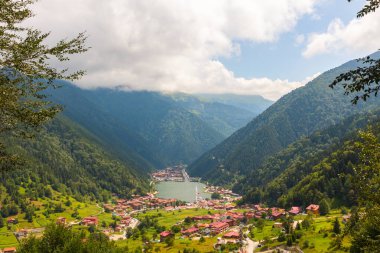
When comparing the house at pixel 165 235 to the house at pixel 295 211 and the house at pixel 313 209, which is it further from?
the house at pixel 313 209

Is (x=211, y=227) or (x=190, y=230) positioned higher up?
(x=190, y=230)

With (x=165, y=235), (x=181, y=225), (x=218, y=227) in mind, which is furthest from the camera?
(x=181, y=225)

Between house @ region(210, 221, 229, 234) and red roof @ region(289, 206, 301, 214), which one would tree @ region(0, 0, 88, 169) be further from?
red roof @ region(289, 206, 301, 214)

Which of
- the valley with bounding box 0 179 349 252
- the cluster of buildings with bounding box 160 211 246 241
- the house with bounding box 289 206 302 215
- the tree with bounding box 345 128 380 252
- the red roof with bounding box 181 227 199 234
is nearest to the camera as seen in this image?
the tree with bounding box 345 128 380 252

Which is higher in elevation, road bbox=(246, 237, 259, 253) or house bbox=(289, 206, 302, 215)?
house bbox=(289, 206, 302, 215)

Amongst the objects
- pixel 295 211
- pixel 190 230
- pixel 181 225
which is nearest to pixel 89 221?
pixel 181 225

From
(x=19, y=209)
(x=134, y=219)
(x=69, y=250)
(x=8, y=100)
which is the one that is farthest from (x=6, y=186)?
(x=8, y=100)

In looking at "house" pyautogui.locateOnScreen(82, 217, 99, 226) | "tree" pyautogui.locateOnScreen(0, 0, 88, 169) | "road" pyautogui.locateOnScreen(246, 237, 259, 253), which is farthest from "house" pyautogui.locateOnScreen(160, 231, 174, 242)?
"tree" pyautogui.locateOnScreen(0, 0, 88, 169)

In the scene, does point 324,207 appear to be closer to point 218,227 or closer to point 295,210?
point 295,210
